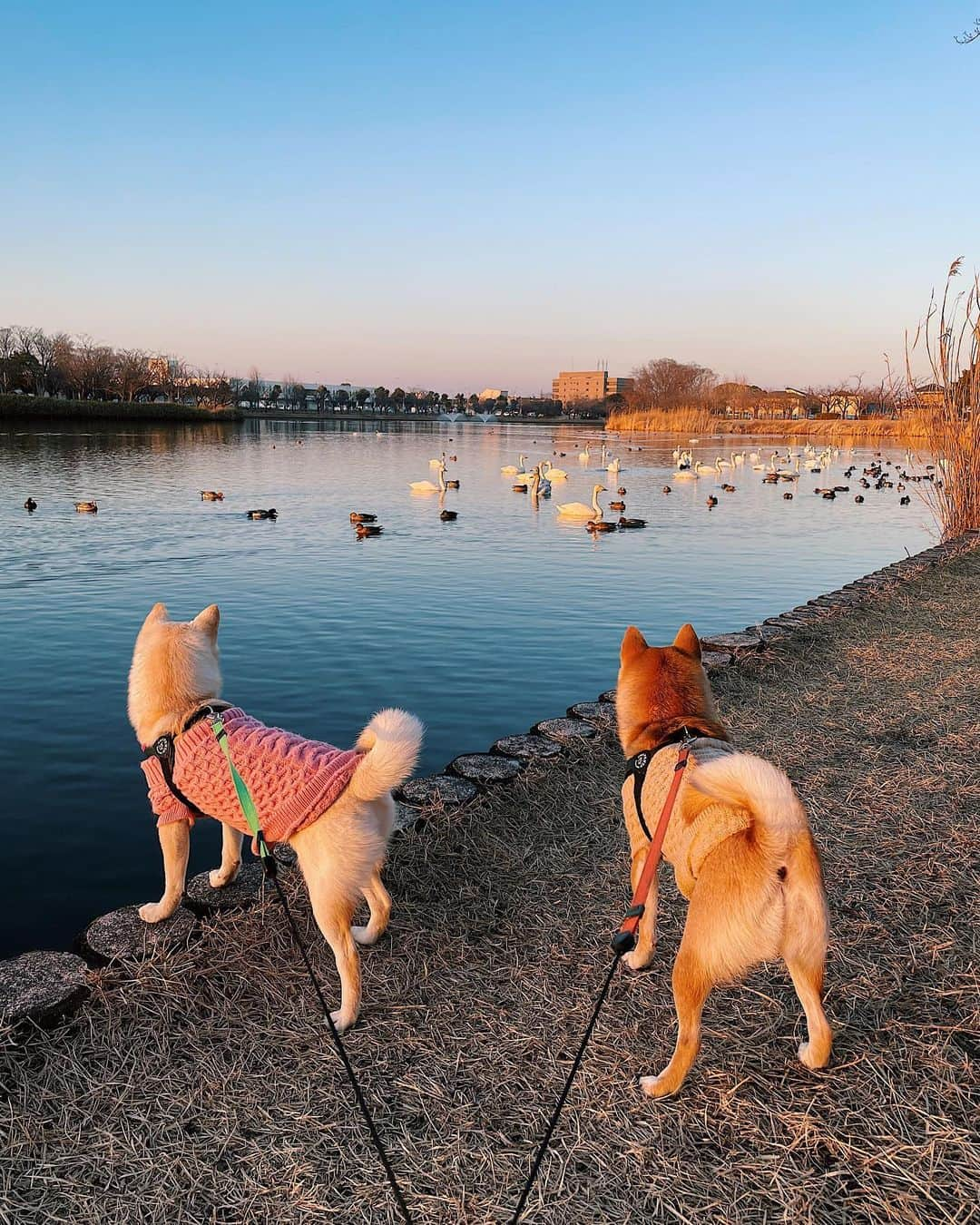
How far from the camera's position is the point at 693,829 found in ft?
9.86

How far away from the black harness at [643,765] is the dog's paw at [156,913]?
2.50 meters

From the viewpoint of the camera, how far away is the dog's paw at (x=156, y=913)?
390 cm

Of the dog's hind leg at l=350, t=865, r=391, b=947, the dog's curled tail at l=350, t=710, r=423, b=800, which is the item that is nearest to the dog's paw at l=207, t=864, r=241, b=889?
the dog's hind leg at l=350, t=865, r=391, b=947

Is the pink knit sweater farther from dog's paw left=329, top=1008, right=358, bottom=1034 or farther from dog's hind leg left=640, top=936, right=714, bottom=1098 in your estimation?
dog's hind leg left=640, top=936, right=714, bottom=1098

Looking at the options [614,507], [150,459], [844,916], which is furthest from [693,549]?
[150,459]

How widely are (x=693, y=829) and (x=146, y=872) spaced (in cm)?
439

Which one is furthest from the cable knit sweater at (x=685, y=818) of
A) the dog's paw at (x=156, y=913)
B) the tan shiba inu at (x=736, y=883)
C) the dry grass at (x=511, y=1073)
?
the dog's paw at (x=156, y=913)

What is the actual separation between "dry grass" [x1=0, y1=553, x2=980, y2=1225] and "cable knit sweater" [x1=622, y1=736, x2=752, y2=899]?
2.63 ft

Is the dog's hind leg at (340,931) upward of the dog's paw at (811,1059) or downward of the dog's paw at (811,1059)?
upward

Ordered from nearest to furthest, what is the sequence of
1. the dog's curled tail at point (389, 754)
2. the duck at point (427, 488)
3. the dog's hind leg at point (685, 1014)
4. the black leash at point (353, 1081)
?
the black leash at point (353, 1081) → the dog's hind leg at point (685, 1014) → the dog's curled tail at point (389, 754) → the duck at point (427, 488)

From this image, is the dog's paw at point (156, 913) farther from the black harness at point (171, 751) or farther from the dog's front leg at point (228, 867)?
the black harness at point (171, 751)

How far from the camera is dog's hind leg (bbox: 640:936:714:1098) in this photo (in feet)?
8.98

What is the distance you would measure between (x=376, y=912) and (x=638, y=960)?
1347 mm

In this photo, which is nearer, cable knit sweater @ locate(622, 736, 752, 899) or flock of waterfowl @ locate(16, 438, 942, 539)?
cable knit sweater @ locate(622, 736, 752, 899)
